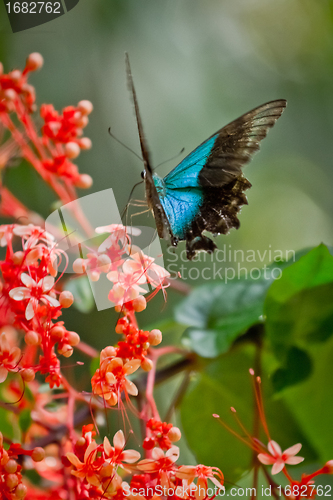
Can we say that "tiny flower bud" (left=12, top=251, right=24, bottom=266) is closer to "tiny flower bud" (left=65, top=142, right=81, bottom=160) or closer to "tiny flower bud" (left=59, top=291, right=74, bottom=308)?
"tiny flower bud" (left=59, top=291, right=74, bottom=308)

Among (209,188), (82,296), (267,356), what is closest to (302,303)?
(267,356)

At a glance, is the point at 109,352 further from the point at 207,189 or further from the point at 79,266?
the point at 207,189

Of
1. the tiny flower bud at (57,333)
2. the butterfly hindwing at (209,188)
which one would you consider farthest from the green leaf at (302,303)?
the tiny flower bud at (57,333)

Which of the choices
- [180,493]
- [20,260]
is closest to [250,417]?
[180,493]

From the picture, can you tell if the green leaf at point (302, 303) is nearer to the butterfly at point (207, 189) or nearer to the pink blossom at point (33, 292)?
the butterfly at point (207, 189)

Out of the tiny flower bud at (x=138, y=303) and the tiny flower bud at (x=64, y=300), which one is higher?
the tiny flower bud at (x=64, y=300)

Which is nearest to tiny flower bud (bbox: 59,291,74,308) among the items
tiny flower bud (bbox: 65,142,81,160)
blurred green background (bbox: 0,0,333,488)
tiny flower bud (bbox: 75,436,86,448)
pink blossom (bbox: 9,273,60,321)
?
pink blossom (bbox: 9,273,60,321)

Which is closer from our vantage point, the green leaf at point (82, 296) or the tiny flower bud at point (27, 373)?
the tiny flower bud at point (27, 373)

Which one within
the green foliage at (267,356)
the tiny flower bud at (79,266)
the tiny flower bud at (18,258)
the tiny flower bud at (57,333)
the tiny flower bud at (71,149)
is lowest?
the green foliage at (267,356)
